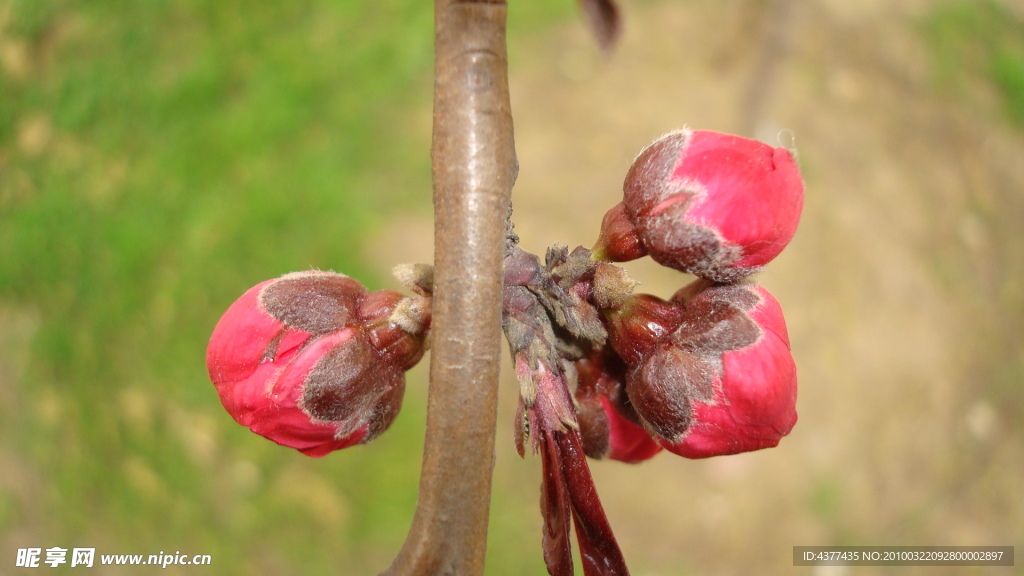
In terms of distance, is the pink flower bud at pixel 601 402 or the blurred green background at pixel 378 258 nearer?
the pink flower bud at pixel 601 402

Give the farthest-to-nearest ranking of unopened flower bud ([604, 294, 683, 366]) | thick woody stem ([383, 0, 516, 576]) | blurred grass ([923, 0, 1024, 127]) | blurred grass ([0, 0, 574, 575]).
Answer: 1. blurred grass ([923, 0, 1024, 127])
2. blurred grass ([0, 0, 574, 575])
3. unopened flower bud ([604, 294, 683, 366])
4. thick woody stem ([383, 0, 516, 576])

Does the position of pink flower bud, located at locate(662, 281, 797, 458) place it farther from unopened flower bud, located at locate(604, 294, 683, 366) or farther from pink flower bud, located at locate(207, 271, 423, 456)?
pink flower bud, located at locate(207, 271, 423, 456)

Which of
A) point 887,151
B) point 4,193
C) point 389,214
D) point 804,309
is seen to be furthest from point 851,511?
point 4,193

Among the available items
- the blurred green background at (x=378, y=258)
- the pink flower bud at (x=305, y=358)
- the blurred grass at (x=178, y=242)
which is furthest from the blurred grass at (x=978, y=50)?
the pink flower bud at (x=305, y=358)

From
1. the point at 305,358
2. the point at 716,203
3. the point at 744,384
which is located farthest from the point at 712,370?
the point at 305,358

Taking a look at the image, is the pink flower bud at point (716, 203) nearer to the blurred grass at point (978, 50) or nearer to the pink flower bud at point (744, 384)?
the pink flower bud at point (744, 384)

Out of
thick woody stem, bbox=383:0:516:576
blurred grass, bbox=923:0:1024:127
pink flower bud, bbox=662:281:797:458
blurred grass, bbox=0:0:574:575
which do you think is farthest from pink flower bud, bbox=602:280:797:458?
blurred grass, bbox=923:0:1024:127

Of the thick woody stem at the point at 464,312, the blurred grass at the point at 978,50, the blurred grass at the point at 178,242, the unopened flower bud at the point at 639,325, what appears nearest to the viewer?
the thick woody stem at the point at 464,312
